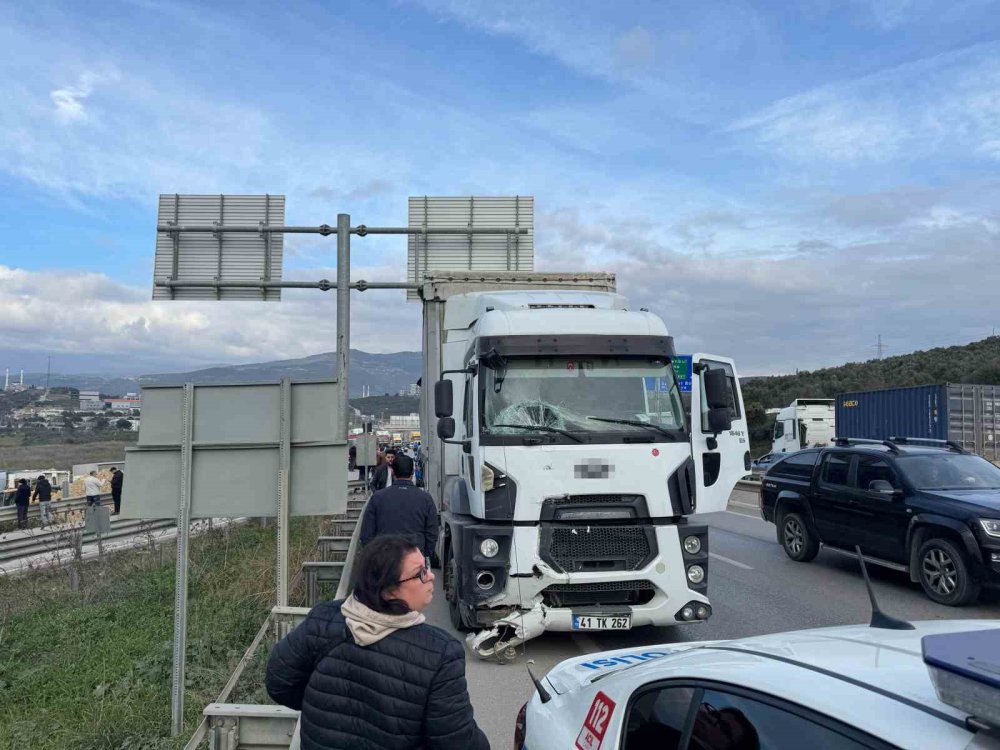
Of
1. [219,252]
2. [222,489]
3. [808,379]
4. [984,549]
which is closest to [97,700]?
[222,489]

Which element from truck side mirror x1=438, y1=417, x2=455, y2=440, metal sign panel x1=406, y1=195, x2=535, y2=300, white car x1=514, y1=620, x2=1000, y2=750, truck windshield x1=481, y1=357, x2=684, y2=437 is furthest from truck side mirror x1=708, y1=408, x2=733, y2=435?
metal sign panel x1=406, y1=195, x2=535, y2=300

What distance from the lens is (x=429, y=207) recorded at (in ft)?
53.4

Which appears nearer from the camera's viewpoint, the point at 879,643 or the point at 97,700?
the point at 879,643

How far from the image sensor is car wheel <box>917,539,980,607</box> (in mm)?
8477

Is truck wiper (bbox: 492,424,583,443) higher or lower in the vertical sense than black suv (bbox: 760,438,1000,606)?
higher

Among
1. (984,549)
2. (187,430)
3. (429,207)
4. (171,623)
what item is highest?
(429,207)

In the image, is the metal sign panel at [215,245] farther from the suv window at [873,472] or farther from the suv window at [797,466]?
the suv window at [873,472]

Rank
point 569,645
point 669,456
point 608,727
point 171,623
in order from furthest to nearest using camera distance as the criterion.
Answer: point 171,623 → point 569,645 → point 669,456 → point 608,727

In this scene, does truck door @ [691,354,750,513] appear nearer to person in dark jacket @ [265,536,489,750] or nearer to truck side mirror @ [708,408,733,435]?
truck side mirror @ [708,408,733,435]

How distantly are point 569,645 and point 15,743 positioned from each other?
15.8 feet

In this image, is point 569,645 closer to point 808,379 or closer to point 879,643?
point 879,643

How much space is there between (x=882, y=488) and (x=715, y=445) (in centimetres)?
271

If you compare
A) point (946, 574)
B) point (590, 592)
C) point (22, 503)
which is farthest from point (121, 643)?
point (22, 503)

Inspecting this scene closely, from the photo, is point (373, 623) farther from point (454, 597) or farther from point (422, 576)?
point (454, 597)
